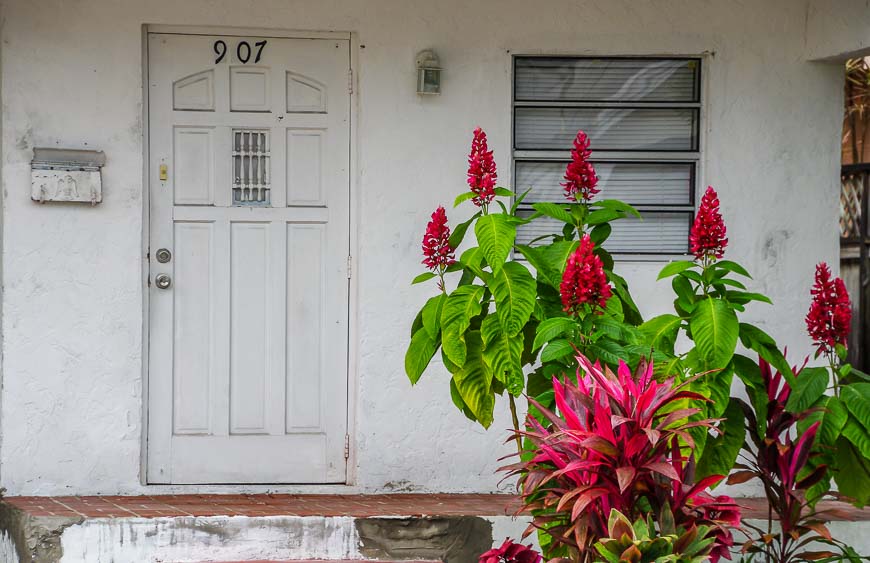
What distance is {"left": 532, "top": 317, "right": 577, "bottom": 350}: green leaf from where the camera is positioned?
3842 millimetres

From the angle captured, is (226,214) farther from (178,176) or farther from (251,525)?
(251,525)

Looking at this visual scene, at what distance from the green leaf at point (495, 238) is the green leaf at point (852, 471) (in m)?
1.78

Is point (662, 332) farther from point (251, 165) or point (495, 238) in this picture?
point (251, 165)

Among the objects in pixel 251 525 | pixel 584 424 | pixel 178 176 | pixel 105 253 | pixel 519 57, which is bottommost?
pixel 251 525

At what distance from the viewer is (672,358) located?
4105mm

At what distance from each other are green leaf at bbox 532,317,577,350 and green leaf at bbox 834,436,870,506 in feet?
5.21

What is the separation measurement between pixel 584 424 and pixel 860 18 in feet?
12.4

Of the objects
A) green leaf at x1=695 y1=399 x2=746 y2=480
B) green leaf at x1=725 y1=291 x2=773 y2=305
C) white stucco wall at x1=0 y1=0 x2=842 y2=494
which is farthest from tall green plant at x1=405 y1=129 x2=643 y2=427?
white stucco wall at x1=0 y1=0 x2=842 y2=494

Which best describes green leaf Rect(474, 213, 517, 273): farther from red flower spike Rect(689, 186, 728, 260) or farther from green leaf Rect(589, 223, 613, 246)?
red flower spike Rect(689, 186, 728, 260)

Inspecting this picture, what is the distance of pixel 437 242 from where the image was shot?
13.6 feet

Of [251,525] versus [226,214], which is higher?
[226,214]

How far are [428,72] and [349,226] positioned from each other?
97cm

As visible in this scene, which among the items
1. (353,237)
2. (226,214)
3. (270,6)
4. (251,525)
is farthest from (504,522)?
(270,6)

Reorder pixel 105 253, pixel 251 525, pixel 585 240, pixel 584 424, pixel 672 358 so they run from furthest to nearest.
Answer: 1. pixel 105 253
2. pixel 251 525
3. pixel 672 358
4. pixel 585 240
5. pixel 584 424
